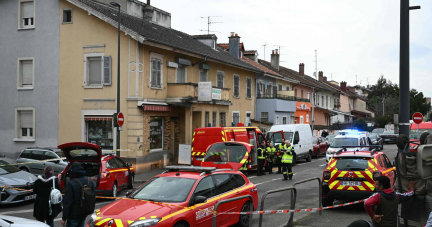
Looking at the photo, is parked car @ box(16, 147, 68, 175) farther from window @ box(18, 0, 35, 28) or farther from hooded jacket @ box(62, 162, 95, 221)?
hooded jacket @ box(62, 162, 95, 221)

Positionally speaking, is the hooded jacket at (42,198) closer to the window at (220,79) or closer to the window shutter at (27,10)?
the window shutter at (27,10)

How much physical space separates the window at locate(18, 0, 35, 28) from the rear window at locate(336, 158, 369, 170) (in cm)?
2041

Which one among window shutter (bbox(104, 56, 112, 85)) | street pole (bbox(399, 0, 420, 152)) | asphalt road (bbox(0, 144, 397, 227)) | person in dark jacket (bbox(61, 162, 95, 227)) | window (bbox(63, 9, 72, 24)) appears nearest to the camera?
person in dark jacket (bbox(61, 162, 95, 227))

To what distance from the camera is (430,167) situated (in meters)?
7.80

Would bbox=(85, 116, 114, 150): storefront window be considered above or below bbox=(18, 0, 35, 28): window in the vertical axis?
below

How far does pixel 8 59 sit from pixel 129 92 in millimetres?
8327

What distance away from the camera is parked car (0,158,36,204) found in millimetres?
14070

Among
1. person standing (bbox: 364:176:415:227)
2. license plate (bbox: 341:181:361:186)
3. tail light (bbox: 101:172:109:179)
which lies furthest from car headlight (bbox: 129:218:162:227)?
tail light (bbox: 101:172:109:179)

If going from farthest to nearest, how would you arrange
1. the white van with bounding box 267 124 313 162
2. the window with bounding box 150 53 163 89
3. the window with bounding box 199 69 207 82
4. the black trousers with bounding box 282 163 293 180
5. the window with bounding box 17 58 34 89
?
the window with bounding box 199 69 207 82 < the white van with bounding box 267 124 313 162 < the window with bounding box 17 58 34 89 < the window with bounding box 150 53 163 89 < the black trousers with bounding box 282 163 293 180

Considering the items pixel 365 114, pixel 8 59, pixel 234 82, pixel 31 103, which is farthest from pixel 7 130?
pixel 365 114

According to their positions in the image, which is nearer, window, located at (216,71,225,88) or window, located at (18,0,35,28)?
window, located at (18,0,35,28)

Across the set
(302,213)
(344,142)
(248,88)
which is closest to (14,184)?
(302,213)

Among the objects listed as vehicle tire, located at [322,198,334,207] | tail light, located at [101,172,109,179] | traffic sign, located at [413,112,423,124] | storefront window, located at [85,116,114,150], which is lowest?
vehicle tire, located at [322,198,334,207]

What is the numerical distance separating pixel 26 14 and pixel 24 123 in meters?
6.21
